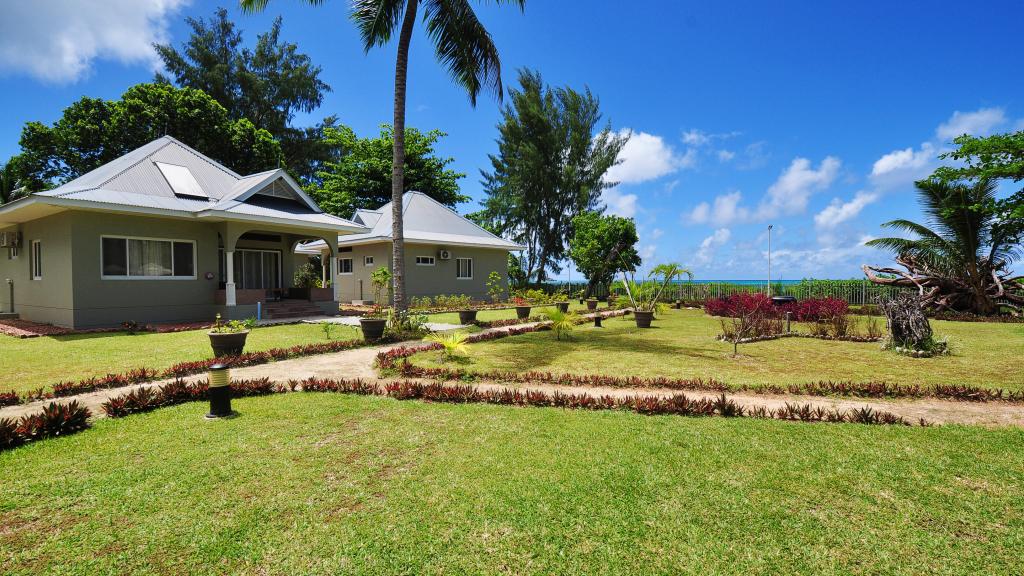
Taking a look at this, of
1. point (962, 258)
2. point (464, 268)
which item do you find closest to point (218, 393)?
point (464, 268)

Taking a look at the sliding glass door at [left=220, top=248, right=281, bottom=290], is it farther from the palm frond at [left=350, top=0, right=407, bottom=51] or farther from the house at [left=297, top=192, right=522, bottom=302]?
the palm frond at [left=350, top=0, right=407, bottom=51]

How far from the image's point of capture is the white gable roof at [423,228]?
72.0 ft

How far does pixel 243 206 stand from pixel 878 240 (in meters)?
25.4

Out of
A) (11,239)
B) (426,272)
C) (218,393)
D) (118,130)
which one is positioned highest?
(118,130)

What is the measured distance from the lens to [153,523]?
9.73 ft

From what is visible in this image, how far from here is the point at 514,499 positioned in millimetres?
3270

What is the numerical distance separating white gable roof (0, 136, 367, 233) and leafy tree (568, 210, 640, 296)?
55.7 ft

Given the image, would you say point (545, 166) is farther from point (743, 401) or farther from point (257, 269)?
point (743, 401)

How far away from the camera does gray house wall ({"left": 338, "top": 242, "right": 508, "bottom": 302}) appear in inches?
874

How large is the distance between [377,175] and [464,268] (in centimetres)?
1102

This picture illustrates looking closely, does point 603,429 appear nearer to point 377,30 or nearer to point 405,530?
point 405,530

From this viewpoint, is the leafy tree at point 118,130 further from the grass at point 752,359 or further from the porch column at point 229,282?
the grass at point 752,359

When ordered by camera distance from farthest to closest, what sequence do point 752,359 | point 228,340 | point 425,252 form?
1. point 425,252
2. point 752,359
3. point 228,340

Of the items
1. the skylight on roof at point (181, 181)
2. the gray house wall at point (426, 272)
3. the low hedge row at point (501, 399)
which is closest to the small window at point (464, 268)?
the gray house wall at point (426, 272)
